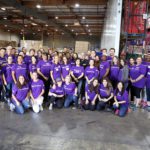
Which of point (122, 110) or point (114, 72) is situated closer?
point (122, 110)

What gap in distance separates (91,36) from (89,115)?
28.2m

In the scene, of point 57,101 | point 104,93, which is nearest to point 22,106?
point 57,101

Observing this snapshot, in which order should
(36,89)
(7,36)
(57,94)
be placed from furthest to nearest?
(7,36) → (57,94) → (36,89)

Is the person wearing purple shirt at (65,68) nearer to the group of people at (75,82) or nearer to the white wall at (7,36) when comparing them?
the group of people at (75,82)

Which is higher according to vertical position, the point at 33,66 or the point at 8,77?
the point at 33,66

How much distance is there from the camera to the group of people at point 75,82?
17.4 feet

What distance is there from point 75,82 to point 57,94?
67cm

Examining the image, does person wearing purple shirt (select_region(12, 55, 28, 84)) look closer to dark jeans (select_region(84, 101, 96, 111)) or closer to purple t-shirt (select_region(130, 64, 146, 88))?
dark jeans (select_region(84, 101, 96, 111))

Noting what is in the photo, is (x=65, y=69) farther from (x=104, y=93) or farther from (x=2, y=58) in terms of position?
(x=2, y=58)

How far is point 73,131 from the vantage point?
408 centimetres

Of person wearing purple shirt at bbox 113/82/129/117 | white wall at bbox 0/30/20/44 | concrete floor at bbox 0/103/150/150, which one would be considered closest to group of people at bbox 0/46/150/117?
person wearing purple shirt at bbox 113/82/129/117

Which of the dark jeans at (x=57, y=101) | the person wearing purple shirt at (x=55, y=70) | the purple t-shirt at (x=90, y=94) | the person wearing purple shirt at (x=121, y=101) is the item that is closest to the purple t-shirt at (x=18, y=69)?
the person wearing purple shirt at (x=55, y=70)

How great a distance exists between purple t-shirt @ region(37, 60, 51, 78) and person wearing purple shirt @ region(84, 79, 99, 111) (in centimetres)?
126

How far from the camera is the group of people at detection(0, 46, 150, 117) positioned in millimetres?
5289
